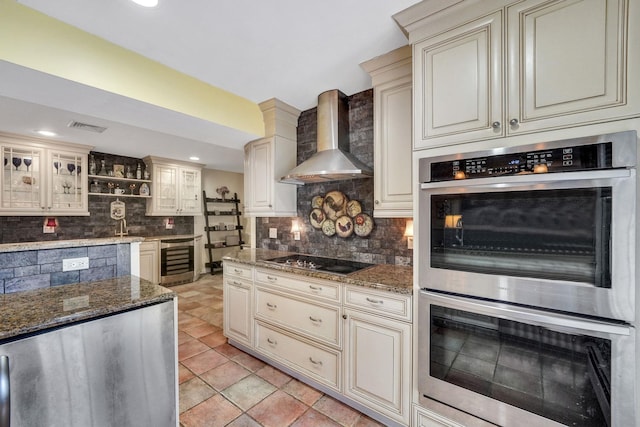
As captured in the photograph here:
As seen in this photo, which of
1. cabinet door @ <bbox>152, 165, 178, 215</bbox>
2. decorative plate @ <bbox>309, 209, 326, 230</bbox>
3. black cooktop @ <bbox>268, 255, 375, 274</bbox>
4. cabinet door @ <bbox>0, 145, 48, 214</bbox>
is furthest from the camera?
cabinet door @ <bbox>152, 165, 178, 215</bbox>

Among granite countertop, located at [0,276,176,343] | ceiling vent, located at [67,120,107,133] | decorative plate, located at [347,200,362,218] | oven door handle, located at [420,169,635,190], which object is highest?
ceiling vent, located at [67,120,107,133]

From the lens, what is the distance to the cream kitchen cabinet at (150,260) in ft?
15.3

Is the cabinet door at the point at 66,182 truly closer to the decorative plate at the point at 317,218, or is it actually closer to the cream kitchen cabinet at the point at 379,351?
the decorative plate at the point at 317,218

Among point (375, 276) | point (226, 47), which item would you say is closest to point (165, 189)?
point (226, 47)

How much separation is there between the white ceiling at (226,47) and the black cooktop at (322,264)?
4.61 feet

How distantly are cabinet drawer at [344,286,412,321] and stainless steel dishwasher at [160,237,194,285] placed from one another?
4.30 meters

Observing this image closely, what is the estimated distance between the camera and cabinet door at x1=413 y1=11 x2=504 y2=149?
52.4 inches

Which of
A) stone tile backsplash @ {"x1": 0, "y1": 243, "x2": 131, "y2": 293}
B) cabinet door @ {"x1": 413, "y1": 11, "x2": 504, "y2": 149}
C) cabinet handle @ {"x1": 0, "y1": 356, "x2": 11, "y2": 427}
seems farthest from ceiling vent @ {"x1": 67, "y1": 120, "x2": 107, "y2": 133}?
cabinet door @ {"x1": 413, "y1": 11, "x2": 504, "y2": 149}

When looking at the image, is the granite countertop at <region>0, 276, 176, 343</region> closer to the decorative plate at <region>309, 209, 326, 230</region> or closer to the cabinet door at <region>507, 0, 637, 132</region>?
the decorative plate at <region>309, 209, 326, 230</region>

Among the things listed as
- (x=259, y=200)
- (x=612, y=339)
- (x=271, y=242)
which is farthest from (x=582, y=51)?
(x=271, y=242)

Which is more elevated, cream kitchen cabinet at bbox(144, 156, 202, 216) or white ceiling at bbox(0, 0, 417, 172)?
white ceiling at bbox(0, 0, 417, 172)

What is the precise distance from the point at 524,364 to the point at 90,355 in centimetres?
203

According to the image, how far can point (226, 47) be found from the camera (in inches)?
73.4

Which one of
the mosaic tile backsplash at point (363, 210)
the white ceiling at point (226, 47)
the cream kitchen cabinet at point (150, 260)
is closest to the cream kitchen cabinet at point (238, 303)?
the mosaic tile backsplash at point (363, 210)
